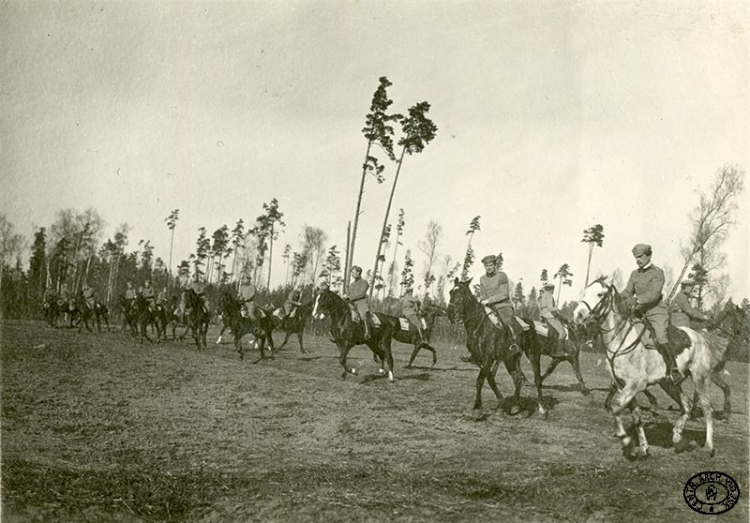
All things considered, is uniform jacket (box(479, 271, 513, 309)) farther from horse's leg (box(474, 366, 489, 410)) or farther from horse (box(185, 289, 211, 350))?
horse (box(185, 289, 211, 350))

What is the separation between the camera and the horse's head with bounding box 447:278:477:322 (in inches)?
358

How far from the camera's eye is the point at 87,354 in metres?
15.3

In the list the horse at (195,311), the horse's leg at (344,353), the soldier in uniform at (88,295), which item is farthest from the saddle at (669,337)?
the soldier in uniform at (88,295)

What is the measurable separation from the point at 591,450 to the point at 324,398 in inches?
203

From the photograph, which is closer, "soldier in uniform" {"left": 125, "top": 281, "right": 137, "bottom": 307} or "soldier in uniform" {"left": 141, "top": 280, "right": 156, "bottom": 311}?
"soldier in uniform" {"left": 141, "top": 280, "right": 156, "bottom": 311}

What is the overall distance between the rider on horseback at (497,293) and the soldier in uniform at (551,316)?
2.30 meters

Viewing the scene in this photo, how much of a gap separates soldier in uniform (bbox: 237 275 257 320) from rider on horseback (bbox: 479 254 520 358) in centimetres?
917

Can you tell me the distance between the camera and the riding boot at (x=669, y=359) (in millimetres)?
7273

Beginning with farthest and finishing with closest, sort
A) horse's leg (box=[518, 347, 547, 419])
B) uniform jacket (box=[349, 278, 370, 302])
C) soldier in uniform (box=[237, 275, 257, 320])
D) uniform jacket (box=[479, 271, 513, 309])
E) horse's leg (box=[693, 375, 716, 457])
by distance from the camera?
soldier in uniform (box=[237, 275, 257, 320])
uniform jacket (box=[349, 278, 370, 302])
uniform jacket (box=[479, 271, 513, 309])
horse's leg (box=[518, 347, 547, 419])
horse's leg (box=[693, 375, 716, 457])

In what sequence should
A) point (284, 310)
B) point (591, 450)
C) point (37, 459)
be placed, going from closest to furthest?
point (37, 459) < point (591, 450) < point (284, 310)

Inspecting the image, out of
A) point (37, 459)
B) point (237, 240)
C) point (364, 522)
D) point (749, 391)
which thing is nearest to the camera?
point (364, 522)

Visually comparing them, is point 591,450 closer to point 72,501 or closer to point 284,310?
point 72,501

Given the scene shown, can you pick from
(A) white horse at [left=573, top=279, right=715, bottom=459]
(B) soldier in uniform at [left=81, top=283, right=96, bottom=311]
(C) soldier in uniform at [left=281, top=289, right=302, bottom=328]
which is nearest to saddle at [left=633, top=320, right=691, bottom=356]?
(A) white horse at [left=573, top=279, right=715, bottom=459]

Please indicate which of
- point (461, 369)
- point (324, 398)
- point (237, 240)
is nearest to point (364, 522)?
point (324, 398)
